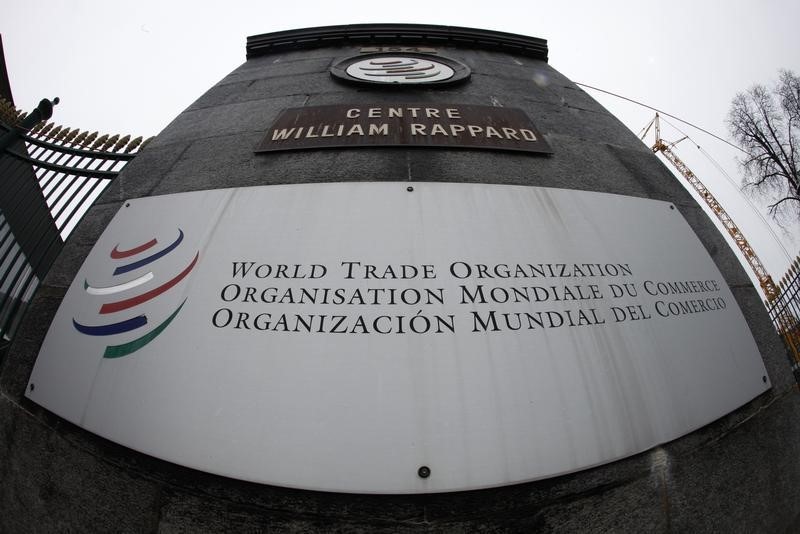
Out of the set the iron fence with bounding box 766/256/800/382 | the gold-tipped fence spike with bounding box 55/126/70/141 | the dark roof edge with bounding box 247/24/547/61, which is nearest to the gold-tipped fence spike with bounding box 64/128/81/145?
the gold-tipped fence spike with bounding box 55/126/70/141

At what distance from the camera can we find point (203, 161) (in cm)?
298

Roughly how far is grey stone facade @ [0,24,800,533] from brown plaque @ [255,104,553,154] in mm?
125

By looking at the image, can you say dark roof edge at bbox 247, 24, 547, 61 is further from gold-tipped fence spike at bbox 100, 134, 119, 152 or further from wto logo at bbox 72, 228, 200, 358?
wto logo at bbox 72, 228, 200, 358

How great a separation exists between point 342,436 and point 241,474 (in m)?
0.50

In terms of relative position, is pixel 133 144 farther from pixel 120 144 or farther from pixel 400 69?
pixel 400 69

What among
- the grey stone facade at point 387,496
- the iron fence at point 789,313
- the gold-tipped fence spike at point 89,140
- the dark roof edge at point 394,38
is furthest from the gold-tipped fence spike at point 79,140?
the iron fence at point 789,313

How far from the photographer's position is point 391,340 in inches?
68.1

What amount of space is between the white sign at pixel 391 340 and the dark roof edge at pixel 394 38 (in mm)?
4461

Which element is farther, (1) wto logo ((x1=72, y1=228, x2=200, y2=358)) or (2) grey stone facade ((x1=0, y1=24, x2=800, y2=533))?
(1) wto logo ((x1=72, y1=228, x2=200, y2=358))

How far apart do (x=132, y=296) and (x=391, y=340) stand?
169cm

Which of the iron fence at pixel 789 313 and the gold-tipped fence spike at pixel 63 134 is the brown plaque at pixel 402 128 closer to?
the gold-tipped fence spike at pixel 63 134

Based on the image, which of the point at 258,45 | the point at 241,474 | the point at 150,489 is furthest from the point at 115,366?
the point at 258,45

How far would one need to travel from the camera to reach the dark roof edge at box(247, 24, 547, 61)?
549 centimetres

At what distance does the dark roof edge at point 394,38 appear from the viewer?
5.49 m
